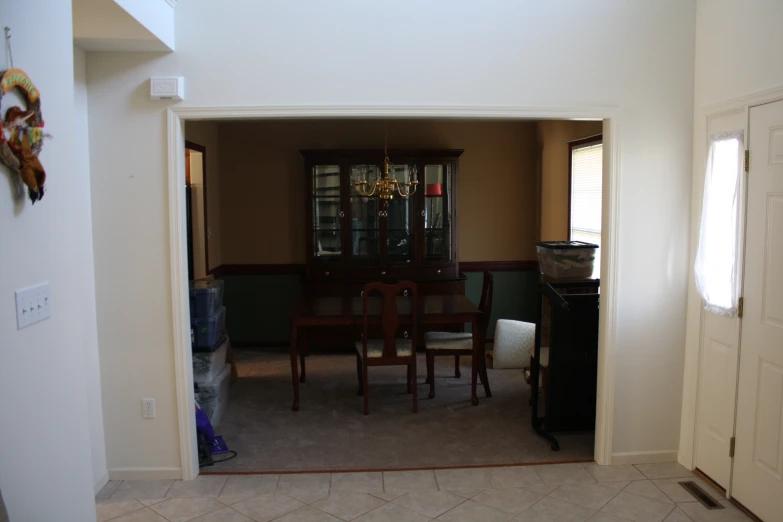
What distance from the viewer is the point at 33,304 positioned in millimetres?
1947

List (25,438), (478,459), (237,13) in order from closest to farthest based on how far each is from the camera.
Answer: (25,438) < (237,13) < (478,459)

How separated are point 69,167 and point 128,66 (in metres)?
1.31

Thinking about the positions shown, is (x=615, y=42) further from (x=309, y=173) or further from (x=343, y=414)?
(x=309, y=173)

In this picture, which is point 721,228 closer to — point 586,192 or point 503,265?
point 586,192

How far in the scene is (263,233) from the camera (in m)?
6.57

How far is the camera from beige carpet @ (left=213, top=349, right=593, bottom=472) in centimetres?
383

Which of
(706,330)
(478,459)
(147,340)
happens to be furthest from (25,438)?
(706,330)

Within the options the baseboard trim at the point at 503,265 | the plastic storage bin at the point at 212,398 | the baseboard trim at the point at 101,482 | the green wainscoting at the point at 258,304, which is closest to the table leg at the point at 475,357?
the plastic storage bin at the point at 212,398

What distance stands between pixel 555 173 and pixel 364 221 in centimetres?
186

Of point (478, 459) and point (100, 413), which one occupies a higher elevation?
point (100, 413)

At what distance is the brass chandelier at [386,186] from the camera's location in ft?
17.8

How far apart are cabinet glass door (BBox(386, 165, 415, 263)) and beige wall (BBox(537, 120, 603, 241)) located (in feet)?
4.32

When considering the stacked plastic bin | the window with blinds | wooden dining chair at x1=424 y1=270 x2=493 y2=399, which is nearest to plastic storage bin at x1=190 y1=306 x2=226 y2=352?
the stacked plastic bin

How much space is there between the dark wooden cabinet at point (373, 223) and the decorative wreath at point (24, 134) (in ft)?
14.0
